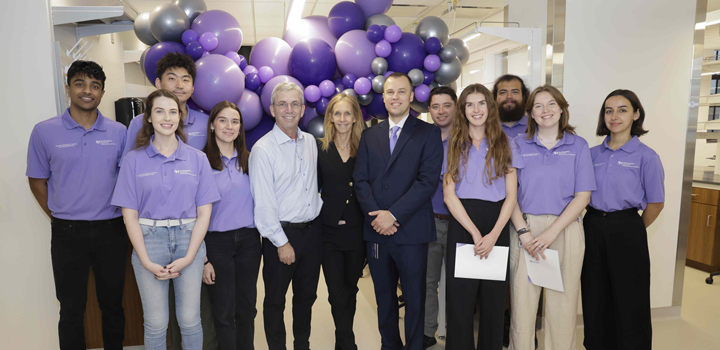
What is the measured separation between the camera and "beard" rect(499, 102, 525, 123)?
314cm

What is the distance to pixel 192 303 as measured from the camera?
88.3 inches

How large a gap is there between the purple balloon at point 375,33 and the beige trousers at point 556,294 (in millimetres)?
1837

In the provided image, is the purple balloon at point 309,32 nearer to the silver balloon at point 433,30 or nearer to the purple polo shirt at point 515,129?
the silver balloon at point 433,30

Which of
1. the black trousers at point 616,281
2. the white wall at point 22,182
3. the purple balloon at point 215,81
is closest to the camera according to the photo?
the black trousers at point 616,281

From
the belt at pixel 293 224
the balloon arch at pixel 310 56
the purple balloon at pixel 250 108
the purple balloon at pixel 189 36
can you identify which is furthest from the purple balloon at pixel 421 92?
the purple balloon at pixel 189 36

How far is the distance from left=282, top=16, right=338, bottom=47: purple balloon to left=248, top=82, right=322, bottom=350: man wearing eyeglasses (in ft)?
4.25

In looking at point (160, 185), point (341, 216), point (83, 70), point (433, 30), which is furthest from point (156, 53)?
point (433, 30)

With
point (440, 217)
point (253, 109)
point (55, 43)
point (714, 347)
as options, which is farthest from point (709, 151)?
point (55, 43)

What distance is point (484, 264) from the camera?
2414 mm

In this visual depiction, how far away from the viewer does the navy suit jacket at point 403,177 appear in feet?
8.06

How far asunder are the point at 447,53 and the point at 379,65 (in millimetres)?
603

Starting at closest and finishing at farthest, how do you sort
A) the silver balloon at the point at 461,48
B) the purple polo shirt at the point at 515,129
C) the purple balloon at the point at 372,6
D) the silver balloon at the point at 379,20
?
the purple polo shirt at the point at 515,129, the silver balloon at the point at 379,20, the purple balloon at the point at 372,6, the silver balloon at the point at 461,48

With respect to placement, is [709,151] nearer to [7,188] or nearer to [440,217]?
[440,217]

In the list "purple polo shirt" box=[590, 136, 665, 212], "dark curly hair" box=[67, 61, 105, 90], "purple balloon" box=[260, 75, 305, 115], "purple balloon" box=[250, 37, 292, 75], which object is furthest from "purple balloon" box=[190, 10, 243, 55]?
"purple polo shirt" box=[590, 136, 665, 212]
